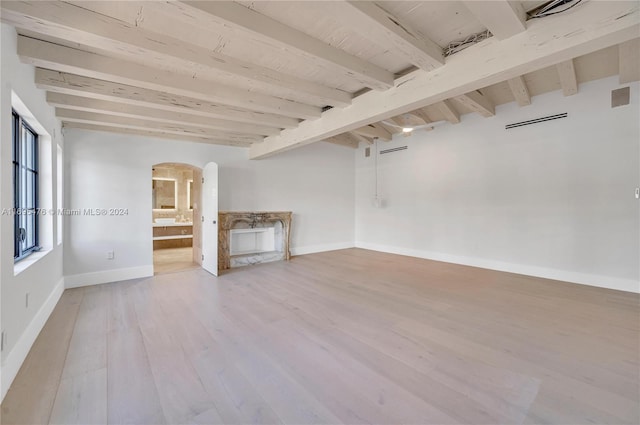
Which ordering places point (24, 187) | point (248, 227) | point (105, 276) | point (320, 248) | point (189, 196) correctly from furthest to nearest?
point (189, 196), point (320, 248), point (248, 227), point (105, 276), point (24, 187)

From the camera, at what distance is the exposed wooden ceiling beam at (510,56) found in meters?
1.85

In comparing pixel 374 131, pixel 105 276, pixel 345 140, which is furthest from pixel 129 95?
pixel 345 140

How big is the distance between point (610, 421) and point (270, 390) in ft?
6.68

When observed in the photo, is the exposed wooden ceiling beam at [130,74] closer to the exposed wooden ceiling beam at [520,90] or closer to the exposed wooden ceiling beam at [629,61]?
the exposed wooden ceiling beam at [520,90]

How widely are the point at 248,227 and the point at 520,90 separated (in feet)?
17.6

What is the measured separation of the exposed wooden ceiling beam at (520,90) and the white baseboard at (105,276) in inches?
256

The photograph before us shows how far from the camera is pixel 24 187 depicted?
2.76m

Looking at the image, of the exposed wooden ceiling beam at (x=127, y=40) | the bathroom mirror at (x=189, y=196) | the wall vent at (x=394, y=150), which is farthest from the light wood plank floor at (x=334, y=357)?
the bathroom mirror at (x=189, y=196)

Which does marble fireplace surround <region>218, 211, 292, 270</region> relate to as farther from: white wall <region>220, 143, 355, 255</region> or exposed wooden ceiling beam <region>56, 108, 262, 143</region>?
exposed wooden ceiling beam <region>56, 108, 262, 143</region>

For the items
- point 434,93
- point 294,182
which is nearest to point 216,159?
point 294,182

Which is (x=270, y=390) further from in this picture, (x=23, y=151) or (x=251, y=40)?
(x=23, y=151)

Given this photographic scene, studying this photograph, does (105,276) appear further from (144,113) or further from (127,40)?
(127,40)

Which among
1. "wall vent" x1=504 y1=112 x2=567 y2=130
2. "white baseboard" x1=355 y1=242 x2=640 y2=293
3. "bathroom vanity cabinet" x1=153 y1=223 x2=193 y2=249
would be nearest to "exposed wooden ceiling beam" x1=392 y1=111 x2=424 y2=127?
"wall vent" x1=504 y1=112 x2=567 y2=130

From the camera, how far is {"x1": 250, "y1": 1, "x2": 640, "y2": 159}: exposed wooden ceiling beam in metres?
1.85
